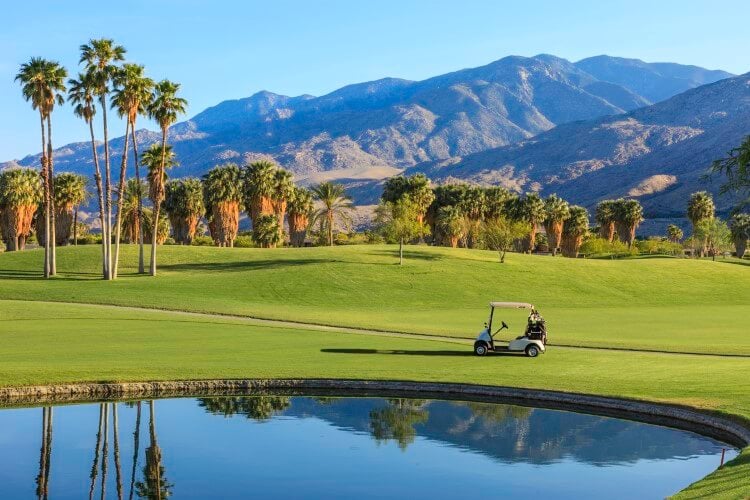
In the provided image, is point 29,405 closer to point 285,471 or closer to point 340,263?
point 285,471

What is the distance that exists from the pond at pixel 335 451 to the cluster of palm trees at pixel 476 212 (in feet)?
301

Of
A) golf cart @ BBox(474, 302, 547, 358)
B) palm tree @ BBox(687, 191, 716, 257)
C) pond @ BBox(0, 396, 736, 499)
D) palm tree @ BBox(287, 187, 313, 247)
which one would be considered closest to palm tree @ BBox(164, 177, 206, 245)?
palm tree @ BBox(287, 187, 313, 247)

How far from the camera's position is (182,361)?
35625mm

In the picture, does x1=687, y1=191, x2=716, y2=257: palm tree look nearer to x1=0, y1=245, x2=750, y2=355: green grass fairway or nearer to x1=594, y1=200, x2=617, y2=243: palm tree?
x1=594, y1=200, x2=617, y2=243: palm tree

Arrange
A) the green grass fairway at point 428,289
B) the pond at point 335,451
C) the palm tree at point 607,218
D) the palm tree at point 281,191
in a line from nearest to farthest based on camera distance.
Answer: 1. the pond at point 335,451
2. the green grass fairway at point 428,289
3. the palm tree at point 281,191
4. the palm tree at point 607,218

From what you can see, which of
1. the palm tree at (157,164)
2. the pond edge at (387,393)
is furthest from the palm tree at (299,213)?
the pond edge at (387,393)

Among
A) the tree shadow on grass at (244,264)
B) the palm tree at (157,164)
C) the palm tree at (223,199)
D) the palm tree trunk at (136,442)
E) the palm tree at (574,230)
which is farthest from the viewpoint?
the palm tree at (574,230)

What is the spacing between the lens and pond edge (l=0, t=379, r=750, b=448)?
27250 millimetres

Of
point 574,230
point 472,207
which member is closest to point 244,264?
point 472,207

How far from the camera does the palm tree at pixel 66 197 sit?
393 ft

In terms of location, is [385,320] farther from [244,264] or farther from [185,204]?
[185,204]

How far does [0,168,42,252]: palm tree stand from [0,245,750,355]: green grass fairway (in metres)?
24.0

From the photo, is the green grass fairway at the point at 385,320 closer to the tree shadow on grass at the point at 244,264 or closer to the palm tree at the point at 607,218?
the tree shadow on grass at the point at 244,264

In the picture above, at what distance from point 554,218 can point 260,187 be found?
54087mm
